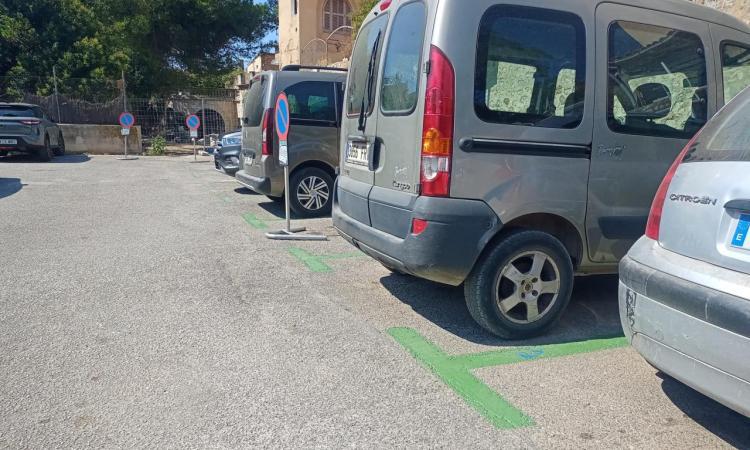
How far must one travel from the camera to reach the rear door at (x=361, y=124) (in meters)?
3.98

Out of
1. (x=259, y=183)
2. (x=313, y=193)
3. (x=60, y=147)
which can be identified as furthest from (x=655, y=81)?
(x=60, y=147)

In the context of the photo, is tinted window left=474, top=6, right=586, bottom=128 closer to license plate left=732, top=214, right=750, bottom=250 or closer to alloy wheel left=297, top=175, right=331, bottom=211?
license plate left=732, top=214, right=750, bottom=250

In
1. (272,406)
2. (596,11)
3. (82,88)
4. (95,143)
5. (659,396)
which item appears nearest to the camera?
(272,406)

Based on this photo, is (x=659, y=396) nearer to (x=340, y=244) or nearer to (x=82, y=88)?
(x=340, y=244)

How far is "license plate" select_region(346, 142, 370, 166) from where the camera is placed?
405cm

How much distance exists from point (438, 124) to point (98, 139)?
2054 centimetres

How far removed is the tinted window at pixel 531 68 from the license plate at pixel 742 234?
150 centimetres

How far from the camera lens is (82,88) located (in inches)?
877

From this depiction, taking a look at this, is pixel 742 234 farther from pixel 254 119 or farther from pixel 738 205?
pixel 254 119

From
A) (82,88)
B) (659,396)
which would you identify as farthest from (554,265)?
(82,88)

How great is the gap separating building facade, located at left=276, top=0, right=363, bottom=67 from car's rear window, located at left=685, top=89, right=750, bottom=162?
2963 centimetres

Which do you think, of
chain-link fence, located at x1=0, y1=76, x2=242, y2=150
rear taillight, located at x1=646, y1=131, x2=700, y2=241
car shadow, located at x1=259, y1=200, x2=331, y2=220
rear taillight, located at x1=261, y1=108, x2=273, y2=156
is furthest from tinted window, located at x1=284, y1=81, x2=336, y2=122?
chain-link fence, located at x1=0, y1=76, x2=242, y2=150

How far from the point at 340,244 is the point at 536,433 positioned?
3995 mm

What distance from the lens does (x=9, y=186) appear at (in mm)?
10477
